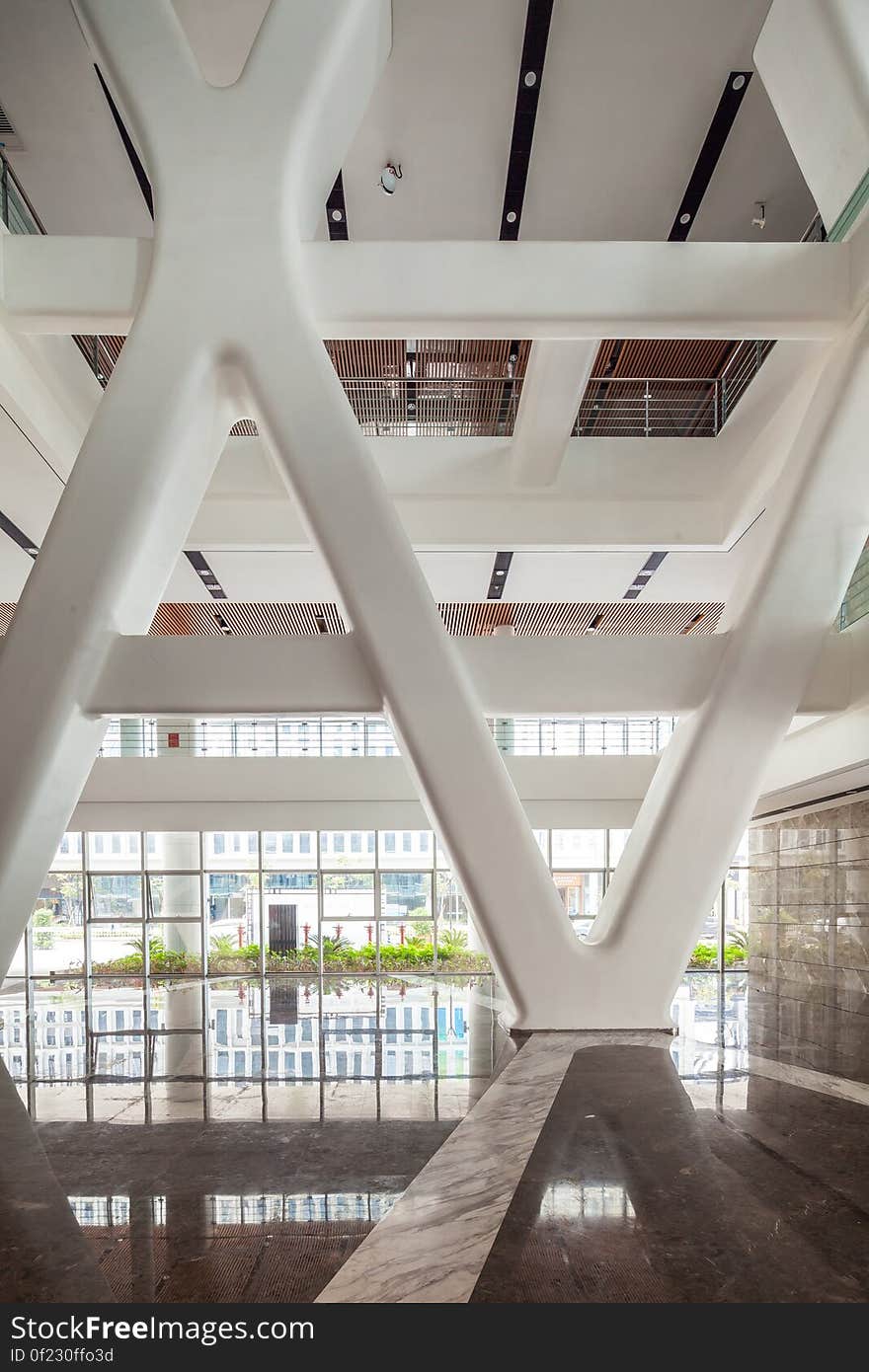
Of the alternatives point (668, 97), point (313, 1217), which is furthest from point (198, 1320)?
point (668, 97)

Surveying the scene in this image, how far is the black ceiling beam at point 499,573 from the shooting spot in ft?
50.9

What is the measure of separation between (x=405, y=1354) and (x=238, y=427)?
39.6ft

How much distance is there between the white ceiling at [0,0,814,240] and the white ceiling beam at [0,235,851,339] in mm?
1837

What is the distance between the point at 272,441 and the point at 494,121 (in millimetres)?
4196

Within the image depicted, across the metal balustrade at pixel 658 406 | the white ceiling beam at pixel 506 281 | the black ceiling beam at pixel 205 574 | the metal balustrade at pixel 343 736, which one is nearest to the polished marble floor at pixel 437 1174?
the white ceiling beam at pixel 506 281

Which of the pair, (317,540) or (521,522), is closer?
(317,540)

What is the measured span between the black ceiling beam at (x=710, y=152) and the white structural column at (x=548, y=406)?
1.92 meters

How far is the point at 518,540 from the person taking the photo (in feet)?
44.7

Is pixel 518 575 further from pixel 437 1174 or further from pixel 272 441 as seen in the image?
pixel 437 1174

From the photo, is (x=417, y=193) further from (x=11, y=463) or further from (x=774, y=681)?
(x=774, y=681)

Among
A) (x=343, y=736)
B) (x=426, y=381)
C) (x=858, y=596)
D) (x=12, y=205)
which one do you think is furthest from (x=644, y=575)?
(x=12, y=205)

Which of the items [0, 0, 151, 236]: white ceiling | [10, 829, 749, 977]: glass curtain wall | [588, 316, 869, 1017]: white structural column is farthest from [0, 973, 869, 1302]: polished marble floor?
[10, 829, 749, 977]: glass curtain wall

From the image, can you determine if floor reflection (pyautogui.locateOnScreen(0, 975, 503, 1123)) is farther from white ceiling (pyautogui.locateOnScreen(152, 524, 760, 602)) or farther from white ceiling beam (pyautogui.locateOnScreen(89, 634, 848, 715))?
white ceiling (pyautogui.locateOnScreen(152, 524, 760, 602))

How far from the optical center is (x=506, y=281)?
8727 mm
